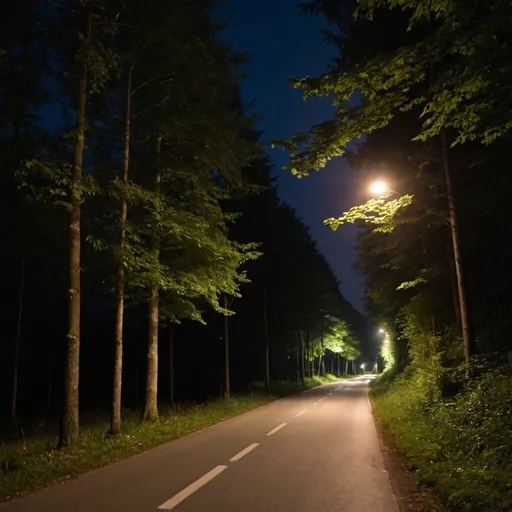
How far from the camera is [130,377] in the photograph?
5684cm

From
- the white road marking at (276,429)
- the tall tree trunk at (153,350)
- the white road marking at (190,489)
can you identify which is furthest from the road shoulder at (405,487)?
the tall tree trunk at (153,350)

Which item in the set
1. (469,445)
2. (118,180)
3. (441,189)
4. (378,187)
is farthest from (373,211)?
(118,180)

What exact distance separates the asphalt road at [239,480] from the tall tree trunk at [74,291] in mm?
1877

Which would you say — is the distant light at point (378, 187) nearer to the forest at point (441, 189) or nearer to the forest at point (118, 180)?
the forest at point (441, 189)

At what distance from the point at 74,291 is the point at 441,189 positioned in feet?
39.1

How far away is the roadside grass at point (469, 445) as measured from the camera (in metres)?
5.66

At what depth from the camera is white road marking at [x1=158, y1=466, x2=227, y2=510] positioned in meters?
6.00

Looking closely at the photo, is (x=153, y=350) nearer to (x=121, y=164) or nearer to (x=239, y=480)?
(x=121, y=164)

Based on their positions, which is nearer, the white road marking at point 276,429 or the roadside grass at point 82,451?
the roadside grass at point 82,451

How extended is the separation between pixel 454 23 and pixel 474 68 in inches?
22.2

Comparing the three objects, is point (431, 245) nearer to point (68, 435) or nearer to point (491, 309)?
point (491, 309)

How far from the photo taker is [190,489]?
677 cm

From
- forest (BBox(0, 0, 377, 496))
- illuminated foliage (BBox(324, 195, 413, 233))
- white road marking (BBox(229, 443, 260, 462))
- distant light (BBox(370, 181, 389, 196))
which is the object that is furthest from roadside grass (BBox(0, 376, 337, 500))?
distant light (BBox(370, 181, 389, 196))

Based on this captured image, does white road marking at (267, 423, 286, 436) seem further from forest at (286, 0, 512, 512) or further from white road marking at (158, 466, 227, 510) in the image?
white road marking at (158, 466, 227, 510)
